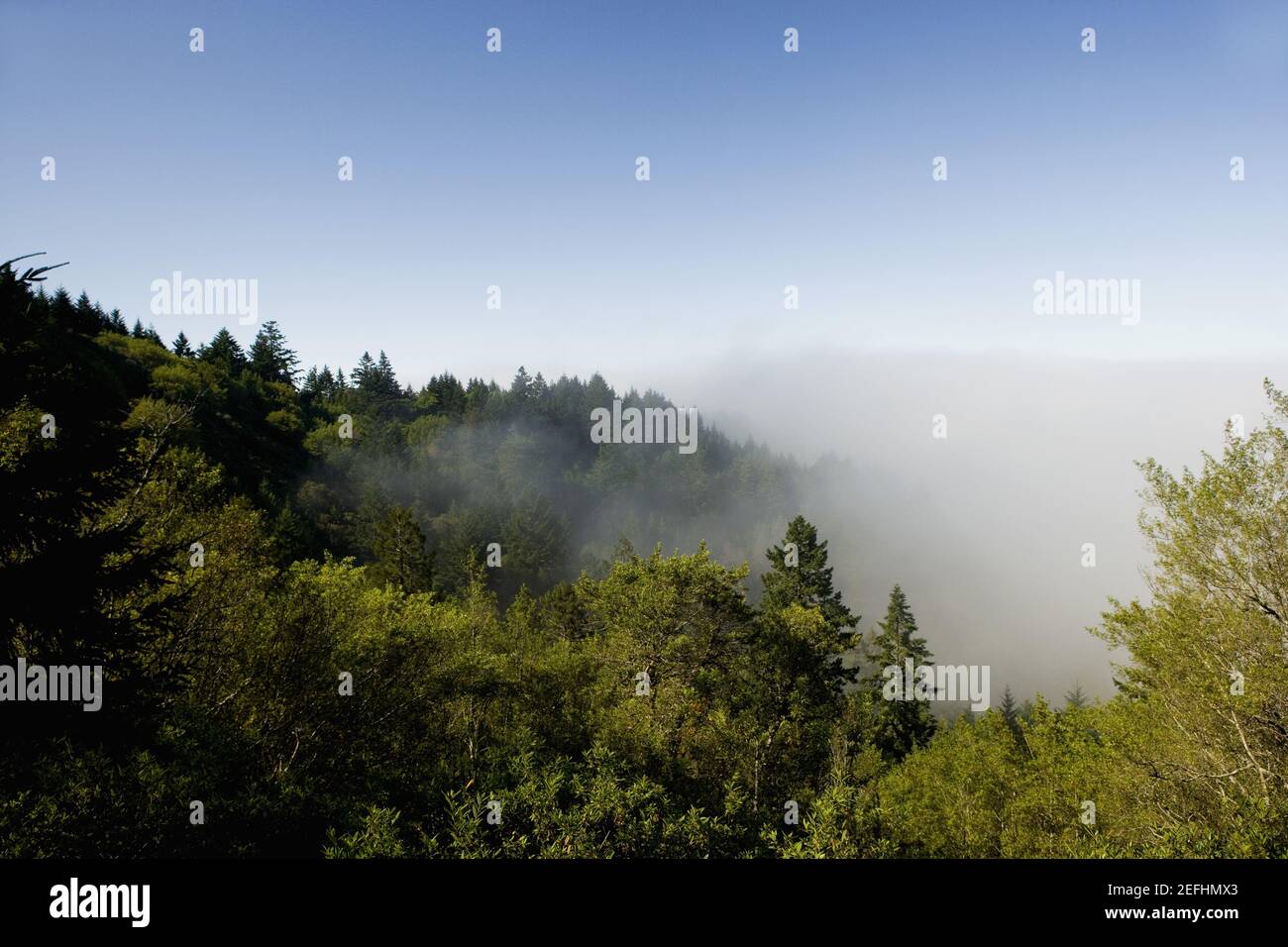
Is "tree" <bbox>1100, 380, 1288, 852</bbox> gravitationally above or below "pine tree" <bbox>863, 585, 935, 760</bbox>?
above

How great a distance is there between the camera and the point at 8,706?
32.6 ft

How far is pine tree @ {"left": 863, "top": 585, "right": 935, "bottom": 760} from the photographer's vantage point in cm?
4766

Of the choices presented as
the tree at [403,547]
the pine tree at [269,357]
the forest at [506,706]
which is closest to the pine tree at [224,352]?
the pine tree at [269,357]

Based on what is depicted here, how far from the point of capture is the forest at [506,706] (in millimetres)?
8516

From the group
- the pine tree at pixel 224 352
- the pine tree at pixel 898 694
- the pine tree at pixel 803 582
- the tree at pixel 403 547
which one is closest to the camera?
the pine tree at pixel 803 582

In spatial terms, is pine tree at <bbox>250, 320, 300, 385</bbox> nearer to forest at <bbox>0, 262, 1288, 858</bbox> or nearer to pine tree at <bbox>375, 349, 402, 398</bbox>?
pine tree at <bbox>375, 349, 402, 398</bbox>

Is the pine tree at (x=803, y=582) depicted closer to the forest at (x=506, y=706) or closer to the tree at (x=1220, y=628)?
the forest at (x=506, y=706)

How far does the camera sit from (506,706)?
22766mm

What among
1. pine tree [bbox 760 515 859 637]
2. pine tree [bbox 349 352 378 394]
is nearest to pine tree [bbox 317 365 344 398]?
pine tree [bbox 349 352 378 394]

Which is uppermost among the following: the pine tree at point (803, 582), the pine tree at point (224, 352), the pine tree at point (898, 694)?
the pine tree at point (224, 352)

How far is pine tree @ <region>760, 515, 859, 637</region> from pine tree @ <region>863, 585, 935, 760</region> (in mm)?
9757

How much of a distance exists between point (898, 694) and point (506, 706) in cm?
3822

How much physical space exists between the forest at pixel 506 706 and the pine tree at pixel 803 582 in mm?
5297
